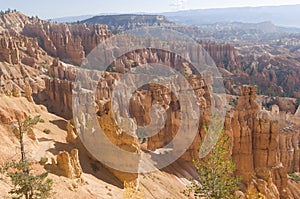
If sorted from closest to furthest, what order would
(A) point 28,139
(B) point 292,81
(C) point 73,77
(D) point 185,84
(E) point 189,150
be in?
(A) point 28,139 → (E) point 189,150 → (D) point 185,84 → (C) point 73,77 → (B) point 292,81

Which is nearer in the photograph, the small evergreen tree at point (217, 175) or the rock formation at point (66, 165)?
the small evergreen tree at point (217, 175)

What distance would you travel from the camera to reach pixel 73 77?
72125mm

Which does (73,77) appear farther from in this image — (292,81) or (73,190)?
(292,81)

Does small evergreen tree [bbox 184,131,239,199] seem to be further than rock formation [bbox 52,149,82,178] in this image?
No

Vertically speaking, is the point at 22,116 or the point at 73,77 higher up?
the point at 22,116

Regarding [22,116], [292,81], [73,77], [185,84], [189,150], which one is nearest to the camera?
[22,116]

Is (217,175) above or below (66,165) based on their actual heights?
above

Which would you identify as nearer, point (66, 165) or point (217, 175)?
point (217, 175)

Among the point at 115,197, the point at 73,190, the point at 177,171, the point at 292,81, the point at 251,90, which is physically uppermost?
the point at 251,90

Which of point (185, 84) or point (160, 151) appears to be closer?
point (160, 151)

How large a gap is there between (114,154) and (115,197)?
4109 millimetres

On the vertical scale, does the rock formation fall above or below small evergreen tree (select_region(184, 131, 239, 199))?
below

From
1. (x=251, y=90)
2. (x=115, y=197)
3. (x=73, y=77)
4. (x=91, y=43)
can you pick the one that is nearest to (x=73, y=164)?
(x=115, y=197)

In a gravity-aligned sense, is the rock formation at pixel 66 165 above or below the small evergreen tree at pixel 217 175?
below
